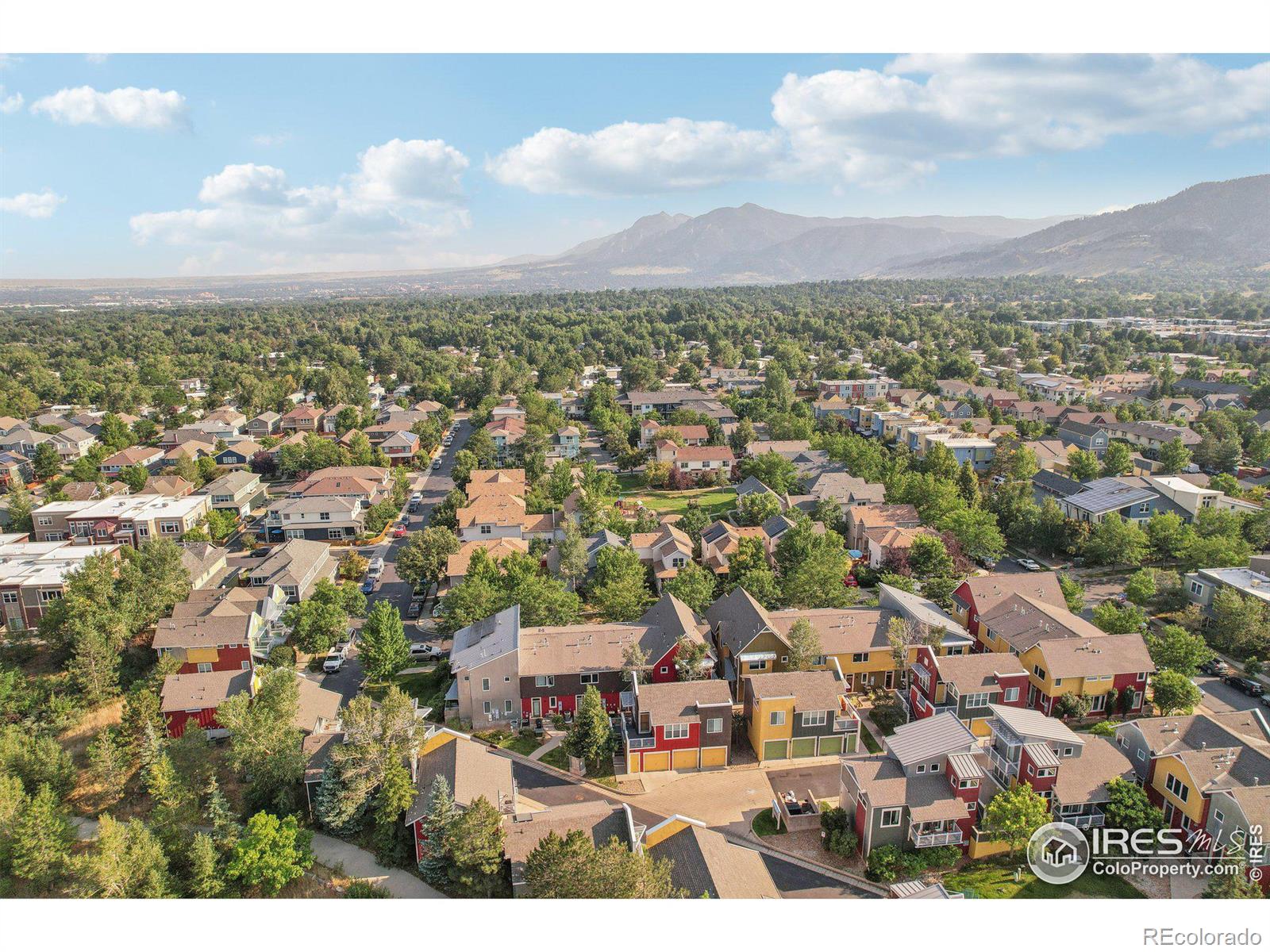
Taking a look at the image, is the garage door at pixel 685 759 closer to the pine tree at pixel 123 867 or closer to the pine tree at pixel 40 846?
the pine tree at pixel 123 867

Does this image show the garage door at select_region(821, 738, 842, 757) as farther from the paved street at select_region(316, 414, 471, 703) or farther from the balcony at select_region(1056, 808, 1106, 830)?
the paved street at select_region(316, 414, 471, 703)

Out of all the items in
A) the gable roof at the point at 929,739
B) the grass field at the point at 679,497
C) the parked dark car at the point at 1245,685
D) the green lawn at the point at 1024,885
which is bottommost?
the green lawn at the point at 1024,885

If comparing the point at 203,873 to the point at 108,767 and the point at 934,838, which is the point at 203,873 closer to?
the point at 108,767

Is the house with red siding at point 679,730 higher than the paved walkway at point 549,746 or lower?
higher

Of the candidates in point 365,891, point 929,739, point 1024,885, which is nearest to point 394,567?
point 365,891

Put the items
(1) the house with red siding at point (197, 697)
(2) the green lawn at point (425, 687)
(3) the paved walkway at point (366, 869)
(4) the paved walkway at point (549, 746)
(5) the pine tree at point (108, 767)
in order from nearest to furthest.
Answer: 1. (3) the paved walkway at point (366, 869)
2. (5) the pine tree at point (108, 767)
3. (4) the paved walkway at point (549, 746)
4. (1) the house with red siding at point (197, 697)
5. (2) the green lawn at point (425, 687)

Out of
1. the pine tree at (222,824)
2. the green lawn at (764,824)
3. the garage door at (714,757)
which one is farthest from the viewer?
the garage door at (714,757)

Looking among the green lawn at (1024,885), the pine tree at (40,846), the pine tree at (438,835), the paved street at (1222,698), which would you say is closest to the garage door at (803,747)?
the green lawn at (1024,885)

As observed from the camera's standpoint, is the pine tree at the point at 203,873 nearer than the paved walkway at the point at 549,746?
Yes
